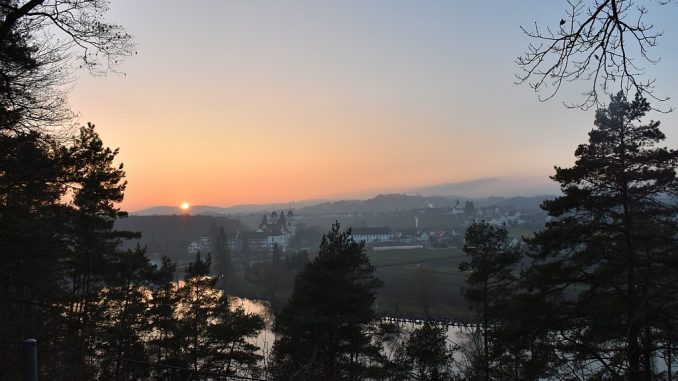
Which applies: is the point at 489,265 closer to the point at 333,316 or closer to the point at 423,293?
the point at 333,316

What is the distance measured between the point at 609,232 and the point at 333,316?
8.57m

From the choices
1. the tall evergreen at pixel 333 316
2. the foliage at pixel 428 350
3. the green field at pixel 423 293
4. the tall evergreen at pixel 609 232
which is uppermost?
the tall evergreen at pixel 609 232

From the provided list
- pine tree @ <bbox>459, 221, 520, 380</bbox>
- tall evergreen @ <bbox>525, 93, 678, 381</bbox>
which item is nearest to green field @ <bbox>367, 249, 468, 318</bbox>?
pine tree @ <bbox>459, 221, 520, 380</bbox>

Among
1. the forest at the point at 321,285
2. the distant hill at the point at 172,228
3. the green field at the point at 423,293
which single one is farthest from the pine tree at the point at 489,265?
the distant hill at the point at 172,228

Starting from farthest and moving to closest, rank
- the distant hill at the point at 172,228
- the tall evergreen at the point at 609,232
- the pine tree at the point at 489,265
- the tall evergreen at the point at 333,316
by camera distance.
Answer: the distant hill at the point at 172,228 → the pine tree at the point at 489,265 → the tall evergreen at the point at 333,316 → the tall evergreen at the point at 609,232

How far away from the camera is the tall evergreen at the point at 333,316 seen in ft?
51.8

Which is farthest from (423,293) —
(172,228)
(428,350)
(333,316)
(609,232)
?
(172,228)

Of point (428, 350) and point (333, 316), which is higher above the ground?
point (333, 316)

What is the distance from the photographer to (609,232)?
11.9 metres

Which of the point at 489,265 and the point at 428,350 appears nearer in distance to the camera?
the point at 428,350

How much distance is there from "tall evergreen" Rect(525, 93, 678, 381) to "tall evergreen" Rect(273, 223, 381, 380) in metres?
6.00

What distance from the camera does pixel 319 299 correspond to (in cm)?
1669

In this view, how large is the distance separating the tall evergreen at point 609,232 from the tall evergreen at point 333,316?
5999mm

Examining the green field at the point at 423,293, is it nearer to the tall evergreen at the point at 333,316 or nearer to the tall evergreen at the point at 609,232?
the tall evergreen at the point at 333,316
